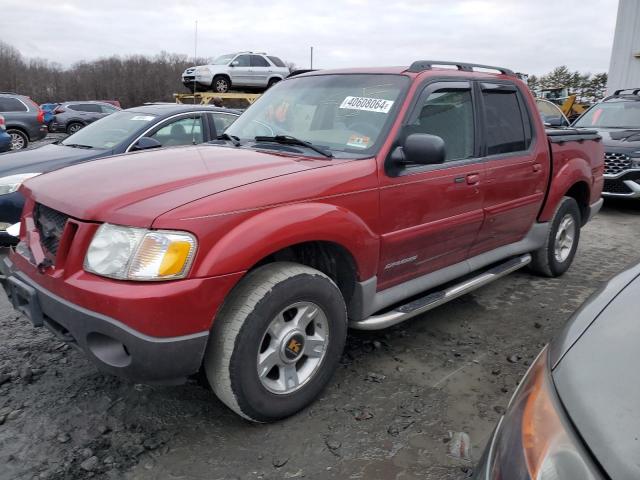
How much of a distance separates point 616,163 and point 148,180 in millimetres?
8154

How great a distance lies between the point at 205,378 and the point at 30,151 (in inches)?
175

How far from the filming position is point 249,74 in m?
18.1

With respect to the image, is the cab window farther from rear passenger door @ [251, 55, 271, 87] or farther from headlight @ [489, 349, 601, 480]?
rear passenger door @ [251, 55, 271, 87]

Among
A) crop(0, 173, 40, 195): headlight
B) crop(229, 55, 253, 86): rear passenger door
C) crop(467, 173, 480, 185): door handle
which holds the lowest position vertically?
crop(0, 173, 40, 195): headlight

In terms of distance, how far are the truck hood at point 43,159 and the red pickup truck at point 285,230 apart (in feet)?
7.83

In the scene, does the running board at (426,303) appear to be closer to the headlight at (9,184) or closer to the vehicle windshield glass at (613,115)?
the headlight at (9,184)

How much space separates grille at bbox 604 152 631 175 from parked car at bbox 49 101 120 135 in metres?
21.0

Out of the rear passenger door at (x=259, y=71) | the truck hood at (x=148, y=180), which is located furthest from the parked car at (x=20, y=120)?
the truck hood at (x=148, y=180)

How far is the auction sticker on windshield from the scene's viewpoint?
126 inches

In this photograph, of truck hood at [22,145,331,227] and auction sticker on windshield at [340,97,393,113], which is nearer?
truck hood at [22,145,331,227]

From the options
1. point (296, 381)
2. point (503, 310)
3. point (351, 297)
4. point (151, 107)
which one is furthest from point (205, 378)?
point (151, 107)

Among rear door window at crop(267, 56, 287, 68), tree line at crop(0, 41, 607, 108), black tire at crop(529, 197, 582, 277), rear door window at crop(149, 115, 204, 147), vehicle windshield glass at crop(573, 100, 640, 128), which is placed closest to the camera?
black tire at crop(529, 197, 582, 277)

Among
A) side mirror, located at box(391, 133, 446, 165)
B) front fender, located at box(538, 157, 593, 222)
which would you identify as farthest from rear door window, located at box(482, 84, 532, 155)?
side mirror, located at box(391, 133, 446, 165)

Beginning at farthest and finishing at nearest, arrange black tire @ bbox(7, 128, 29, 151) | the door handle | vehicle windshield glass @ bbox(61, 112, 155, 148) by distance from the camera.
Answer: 1. black tire @ bbox(7, 128, 29, 151)
2. vehicle windshield glass @ bbox(61, 112, 155, 148)
3. the door handle
